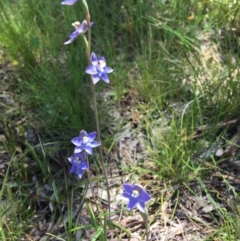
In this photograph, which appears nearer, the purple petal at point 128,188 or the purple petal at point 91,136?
the purple petal at point 128,188

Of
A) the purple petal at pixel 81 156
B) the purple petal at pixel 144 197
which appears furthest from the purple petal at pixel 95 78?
the purple petal at pixel 144 197

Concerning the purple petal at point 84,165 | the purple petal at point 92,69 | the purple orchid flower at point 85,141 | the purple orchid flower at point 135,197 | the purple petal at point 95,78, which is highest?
the purple petal at point 92,69

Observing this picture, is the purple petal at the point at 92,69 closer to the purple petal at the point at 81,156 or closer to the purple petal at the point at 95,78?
the purple petal at the point at 95,78

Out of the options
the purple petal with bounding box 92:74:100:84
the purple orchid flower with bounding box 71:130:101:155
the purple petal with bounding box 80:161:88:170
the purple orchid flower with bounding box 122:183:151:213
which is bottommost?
the purple petal with bounding box 80:161:88:170

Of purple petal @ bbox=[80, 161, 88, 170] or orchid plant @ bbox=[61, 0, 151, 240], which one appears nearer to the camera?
orchid plant @ bbox=[61, 0, 151, 240]

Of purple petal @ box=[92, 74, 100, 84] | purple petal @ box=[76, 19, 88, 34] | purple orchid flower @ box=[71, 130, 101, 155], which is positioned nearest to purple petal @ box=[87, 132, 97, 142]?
purple orchid flower @ box=[71, 130, 101, 155]

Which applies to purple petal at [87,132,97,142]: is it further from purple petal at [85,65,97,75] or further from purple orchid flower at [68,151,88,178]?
purple petal at [85,65,97,75]

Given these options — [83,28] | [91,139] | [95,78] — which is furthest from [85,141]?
[83,28]

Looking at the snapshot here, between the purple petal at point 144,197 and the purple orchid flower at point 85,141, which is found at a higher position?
the purple orchid flower at point 85,141

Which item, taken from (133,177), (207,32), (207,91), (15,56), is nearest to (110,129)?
(133,177)

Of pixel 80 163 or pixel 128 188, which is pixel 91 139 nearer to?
pixel 80 163

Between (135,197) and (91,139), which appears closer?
(135,197)

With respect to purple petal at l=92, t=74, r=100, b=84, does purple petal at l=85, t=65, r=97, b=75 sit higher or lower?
higher
